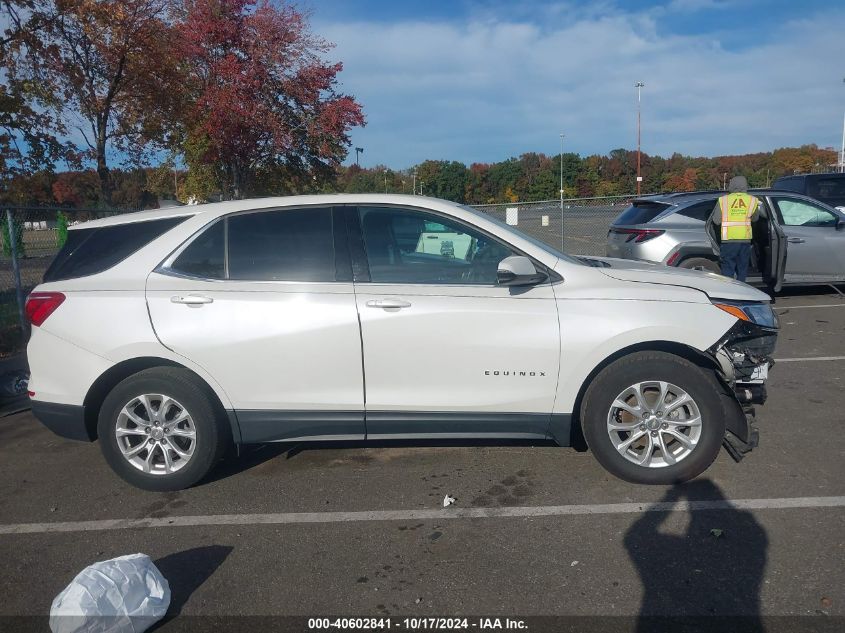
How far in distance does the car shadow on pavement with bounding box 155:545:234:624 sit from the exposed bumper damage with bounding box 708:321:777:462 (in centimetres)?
302

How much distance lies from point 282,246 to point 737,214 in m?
6.70

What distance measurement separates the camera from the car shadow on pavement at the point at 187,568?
319 cm

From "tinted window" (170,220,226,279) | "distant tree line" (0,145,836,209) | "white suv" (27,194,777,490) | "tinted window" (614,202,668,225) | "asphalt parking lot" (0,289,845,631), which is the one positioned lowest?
"asphalt parking lot" (0,289,845,631)

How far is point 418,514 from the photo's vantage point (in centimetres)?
396

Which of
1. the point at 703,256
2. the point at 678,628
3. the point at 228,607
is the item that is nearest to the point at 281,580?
the point at 228,607

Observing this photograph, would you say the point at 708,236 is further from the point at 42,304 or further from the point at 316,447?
the point at 42,304

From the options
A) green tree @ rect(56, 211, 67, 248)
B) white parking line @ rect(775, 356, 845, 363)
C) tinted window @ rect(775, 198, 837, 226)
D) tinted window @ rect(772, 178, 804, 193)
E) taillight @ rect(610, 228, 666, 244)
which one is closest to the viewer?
white parking line @ rect(775, 356, 845, 363)

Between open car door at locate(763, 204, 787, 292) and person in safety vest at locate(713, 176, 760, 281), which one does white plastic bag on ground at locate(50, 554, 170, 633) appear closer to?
person in safety vest at locate(713, 176, 760, 281)

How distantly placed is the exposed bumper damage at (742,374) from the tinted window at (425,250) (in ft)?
4.81

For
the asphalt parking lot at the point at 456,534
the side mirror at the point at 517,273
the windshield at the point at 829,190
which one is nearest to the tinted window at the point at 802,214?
the windshield at the point at 829,190

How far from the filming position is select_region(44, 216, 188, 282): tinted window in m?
4.46

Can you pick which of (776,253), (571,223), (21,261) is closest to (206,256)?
(21,261)

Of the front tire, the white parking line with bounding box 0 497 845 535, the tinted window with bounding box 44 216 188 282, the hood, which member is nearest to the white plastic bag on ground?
the white parking line with bounding box 0 497 845 535

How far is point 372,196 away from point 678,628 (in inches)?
117
